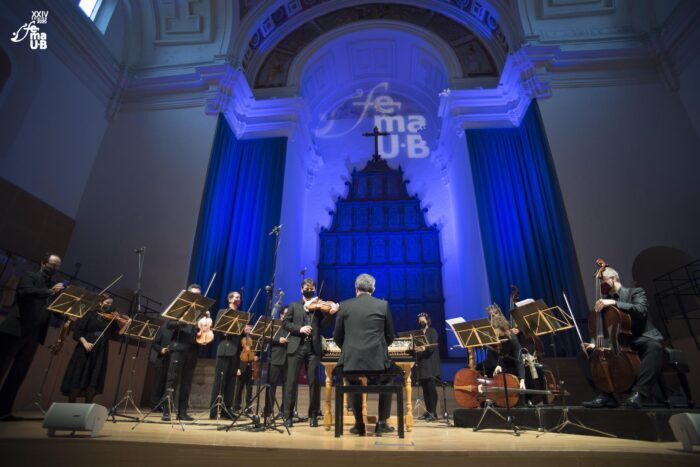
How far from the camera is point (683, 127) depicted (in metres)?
8.64

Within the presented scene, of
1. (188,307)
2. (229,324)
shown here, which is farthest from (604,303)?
(188,307)

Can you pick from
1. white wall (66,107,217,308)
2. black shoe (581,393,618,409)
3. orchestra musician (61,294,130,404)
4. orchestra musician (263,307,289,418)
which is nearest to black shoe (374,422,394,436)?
orchestra musician (263,307,289,418)

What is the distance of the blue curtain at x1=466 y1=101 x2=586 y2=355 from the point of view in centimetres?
806

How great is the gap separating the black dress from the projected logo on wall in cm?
1050

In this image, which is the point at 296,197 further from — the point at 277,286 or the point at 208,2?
the point at 208,2

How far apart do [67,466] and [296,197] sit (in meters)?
9.43

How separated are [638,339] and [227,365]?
4512 mm


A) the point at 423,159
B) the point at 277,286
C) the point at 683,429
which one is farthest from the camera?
the point at 423,159

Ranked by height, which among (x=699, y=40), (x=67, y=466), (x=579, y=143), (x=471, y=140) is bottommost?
(x=67, y=466)

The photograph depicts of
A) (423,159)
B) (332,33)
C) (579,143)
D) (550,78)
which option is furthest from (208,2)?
(579,143)

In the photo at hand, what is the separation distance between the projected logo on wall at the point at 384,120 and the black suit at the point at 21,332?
1100 centimetres

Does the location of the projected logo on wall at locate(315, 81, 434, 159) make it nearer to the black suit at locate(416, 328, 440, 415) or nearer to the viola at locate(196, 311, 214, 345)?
the black suit at locate(416, 328, 440, 415)

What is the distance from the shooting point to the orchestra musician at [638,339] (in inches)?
138

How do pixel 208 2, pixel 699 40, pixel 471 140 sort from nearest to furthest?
pixel 699 40
pixel 471 140
pixel 208 2
